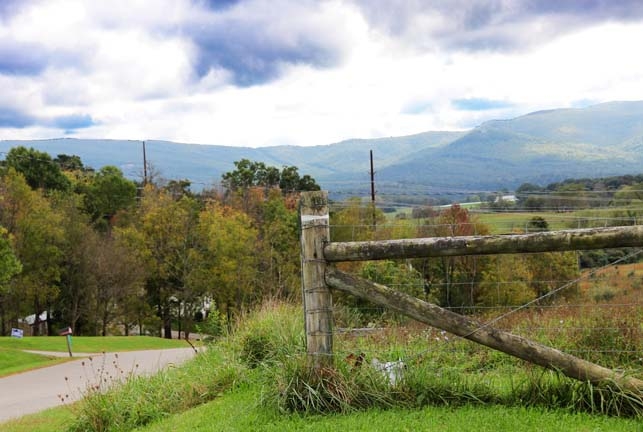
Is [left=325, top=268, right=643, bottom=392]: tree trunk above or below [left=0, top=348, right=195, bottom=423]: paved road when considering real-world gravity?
above

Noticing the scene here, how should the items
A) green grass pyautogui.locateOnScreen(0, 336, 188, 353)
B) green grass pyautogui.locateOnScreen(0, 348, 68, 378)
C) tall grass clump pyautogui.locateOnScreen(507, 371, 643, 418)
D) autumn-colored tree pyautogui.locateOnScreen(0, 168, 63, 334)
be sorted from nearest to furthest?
tall grass clump pyautogui.locateOnScreen(507, 371, 643, 418) < green grass pyautogui.locateOnScreen(0, 348, 68, 378) < green grass pyautogui.locateOnScreen(0, 336, 188, 353) < autumn-colored tree pyautogui.locateOnScreen(0, 168, 63, 334)

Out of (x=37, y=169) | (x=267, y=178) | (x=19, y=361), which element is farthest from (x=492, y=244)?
(x=267, y=178)

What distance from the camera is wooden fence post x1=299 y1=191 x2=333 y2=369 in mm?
5289

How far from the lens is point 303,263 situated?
531 cm

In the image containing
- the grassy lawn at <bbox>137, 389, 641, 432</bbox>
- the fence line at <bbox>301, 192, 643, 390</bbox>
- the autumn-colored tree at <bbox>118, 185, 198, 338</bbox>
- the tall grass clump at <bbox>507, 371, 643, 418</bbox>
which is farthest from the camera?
the autumn-colored tree at <bbox>118, 185, 198, 338</bbox>

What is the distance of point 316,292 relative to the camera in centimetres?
530

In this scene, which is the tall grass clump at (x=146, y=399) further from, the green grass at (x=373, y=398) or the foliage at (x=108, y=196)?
the foliage at (x=108, y=196)

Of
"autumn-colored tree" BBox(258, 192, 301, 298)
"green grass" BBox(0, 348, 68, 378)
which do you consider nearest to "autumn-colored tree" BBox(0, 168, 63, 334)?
"autumn-colored tree" BBox(258, 192, 301, 298)

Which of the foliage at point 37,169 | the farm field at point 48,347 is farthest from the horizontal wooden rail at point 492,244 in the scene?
the foliage at point 37,169

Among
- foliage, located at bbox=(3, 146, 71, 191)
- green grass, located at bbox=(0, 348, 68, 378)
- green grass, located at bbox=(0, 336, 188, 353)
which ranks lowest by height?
green grass, located at bbox=(0, 336, 188, 353)

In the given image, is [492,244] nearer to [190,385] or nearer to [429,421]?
[429,421]

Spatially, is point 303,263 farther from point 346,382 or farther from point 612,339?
point 612,339

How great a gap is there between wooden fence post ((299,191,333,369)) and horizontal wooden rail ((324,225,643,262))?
0.32ft

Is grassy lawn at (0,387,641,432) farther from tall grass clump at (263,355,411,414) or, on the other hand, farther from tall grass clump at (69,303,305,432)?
tall grass clump at (69,303,305,432)
